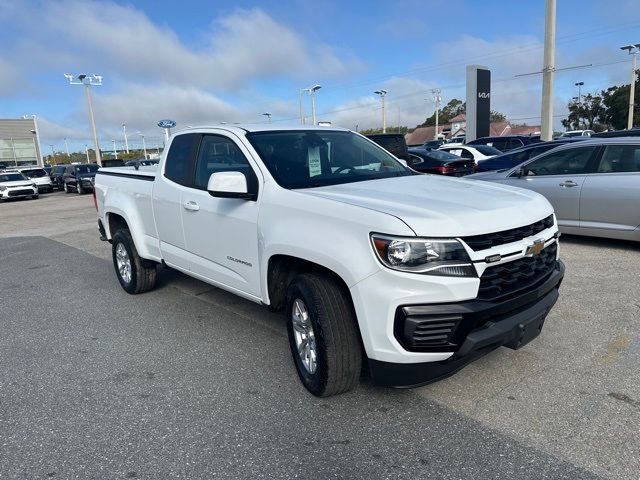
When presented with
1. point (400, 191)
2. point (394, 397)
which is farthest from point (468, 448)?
point (400, 191)

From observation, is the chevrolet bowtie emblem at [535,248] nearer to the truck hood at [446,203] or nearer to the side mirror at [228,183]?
the truck hood at [446,203]

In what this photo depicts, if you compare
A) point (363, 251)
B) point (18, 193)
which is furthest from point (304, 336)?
point (18, 193)

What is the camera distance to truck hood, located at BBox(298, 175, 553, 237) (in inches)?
107

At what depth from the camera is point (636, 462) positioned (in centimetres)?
254

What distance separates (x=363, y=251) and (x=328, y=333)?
1.82ft

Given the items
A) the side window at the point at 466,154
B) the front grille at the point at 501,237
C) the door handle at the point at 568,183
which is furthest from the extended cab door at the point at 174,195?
the side window at the point at 466,154

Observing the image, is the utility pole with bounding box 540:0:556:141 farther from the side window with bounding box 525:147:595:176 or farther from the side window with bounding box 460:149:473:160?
the side window with bounding box 525:147:595:176

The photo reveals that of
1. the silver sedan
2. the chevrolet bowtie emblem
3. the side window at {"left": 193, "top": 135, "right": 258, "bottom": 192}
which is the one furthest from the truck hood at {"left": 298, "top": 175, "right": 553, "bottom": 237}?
the silver sedan

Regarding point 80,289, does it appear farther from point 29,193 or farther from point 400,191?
point 29,193

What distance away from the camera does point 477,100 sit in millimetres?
23391

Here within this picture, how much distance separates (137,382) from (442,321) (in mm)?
2324

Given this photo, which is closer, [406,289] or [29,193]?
[406,289]

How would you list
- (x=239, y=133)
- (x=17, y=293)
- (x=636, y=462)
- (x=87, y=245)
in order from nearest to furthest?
(x=636, y=462) < (x=239, y=133) < (x=17, y=293) < (x=87, y=245)

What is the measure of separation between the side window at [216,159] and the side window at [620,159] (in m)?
5.49
